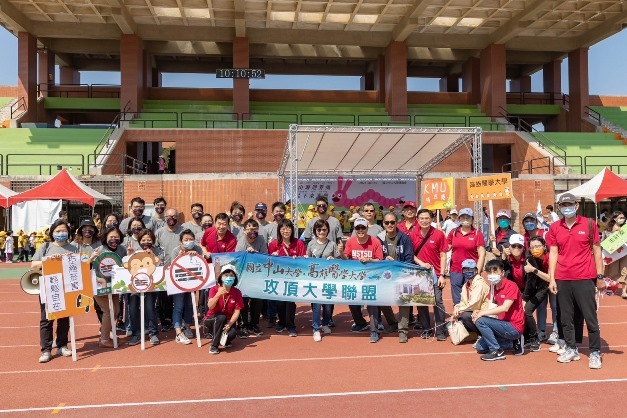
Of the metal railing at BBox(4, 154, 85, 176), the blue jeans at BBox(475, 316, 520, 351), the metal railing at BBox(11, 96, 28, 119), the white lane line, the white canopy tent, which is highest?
the metal railing at BBox(11, 96, 28, 119)

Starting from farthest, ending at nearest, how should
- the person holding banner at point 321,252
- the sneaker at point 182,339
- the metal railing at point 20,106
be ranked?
the metal railing at point 20,106 → the person holding banner at point 321,252 → the sneaker at point 182,339

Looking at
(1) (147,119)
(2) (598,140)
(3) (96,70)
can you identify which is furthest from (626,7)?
(3) (96,70)

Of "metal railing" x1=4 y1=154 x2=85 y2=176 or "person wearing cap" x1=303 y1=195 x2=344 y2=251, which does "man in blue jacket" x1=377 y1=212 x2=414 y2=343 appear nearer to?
"person wearing cap" x1=303 y1=195 x2=344 y2=251

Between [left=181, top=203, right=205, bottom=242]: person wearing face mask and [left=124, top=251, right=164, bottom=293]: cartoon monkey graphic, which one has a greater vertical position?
[left=181, top=203, right=205, bottom=242]: person wearing face mask

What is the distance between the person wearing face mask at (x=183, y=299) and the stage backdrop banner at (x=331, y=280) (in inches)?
19.4

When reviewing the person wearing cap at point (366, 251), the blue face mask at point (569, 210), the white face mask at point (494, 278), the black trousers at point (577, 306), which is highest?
the blue face mask at point (569, 210)

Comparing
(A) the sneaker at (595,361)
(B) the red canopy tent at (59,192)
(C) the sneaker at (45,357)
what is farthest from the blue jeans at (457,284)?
(B) the red canopy tent at (59,192)

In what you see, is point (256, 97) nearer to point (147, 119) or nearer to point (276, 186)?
point (147, 119)

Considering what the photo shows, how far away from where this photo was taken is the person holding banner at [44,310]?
6.43m

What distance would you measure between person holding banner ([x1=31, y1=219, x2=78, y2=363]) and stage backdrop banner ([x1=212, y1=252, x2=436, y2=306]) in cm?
197

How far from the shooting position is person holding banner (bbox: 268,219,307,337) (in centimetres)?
766

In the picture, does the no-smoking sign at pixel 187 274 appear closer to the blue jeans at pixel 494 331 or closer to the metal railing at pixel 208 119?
the blue jeans at pixel 494 331

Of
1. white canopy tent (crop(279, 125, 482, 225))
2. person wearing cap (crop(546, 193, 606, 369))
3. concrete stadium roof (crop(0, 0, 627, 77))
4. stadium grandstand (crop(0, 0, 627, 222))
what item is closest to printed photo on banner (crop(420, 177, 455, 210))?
white canopy tent (crop(279, 125, 482, 225))

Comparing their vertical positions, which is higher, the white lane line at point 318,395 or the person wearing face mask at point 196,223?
the person wearing face mask at point 196,223
